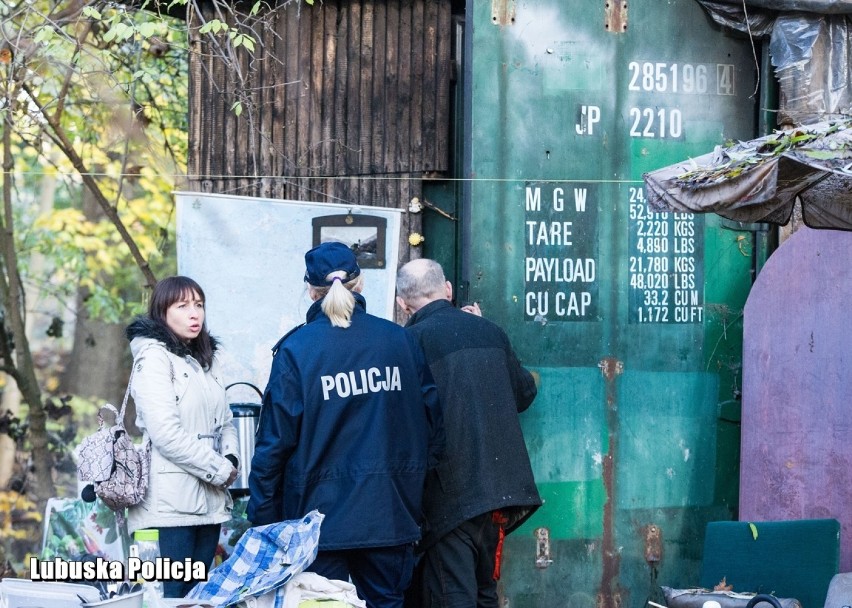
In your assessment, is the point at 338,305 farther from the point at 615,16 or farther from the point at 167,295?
the point at 615,16

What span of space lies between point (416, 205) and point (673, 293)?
1533 mm

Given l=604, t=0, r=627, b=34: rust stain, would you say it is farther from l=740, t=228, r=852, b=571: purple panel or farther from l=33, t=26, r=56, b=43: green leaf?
l=33, t=26, r=56, b=43: green leaf

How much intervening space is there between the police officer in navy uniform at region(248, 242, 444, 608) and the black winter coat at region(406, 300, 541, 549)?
0.41 metres

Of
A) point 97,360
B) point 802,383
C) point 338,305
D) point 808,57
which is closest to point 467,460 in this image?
point 338,305

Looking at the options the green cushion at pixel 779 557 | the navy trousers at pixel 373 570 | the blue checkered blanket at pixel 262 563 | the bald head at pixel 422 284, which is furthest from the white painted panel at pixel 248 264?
the green cushion at pixel 779 557

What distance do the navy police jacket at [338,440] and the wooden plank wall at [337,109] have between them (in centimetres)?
208

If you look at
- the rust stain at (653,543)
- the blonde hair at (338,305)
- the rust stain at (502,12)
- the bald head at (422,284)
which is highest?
the rust stain at (502,12)

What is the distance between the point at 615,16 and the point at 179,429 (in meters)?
3.32

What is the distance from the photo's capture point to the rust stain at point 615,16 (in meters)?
6.32

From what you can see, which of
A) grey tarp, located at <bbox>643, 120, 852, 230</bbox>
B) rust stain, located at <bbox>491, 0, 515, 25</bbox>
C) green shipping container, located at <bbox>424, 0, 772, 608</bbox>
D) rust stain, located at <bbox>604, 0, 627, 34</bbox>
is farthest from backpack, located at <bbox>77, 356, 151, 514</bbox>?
rust stain, located at <bbox>604, 0, 627, 34</bbox>

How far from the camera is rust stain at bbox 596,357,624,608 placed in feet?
20.7

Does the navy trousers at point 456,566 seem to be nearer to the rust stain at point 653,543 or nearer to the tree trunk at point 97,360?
the rust stain at point 653,543

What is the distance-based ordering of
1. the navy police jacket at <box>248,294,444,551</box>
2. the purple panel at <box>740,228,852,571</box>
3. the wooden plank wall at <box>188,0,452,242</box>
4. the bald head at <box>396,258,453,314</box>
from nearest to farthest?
the navy police jacket at <box>248,294,444,551</box> < the bald head at <box>396,258,453,314</box> < the purple panel at <box>740,228,852,571</box> < the wooden plank wall at <box>188,0,452,242</box>

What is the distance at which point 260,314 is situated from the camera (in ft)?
20.6
